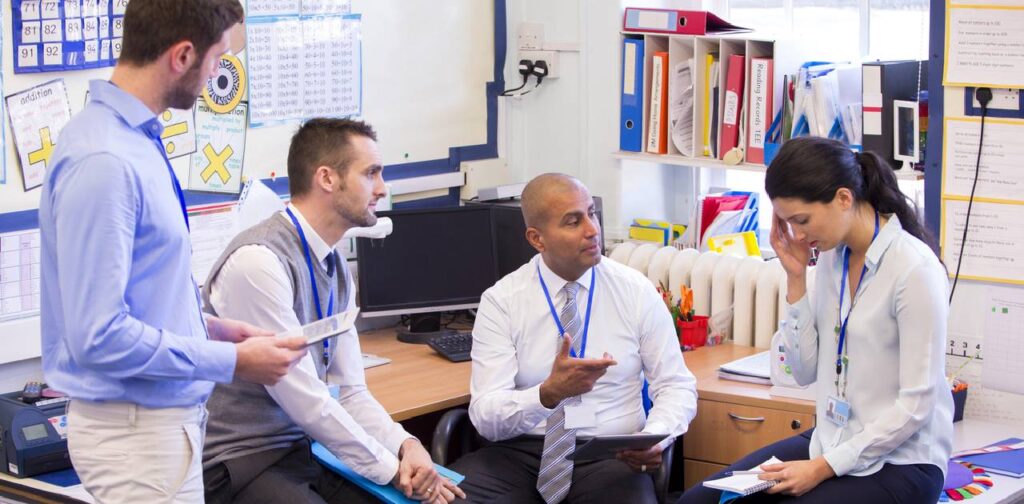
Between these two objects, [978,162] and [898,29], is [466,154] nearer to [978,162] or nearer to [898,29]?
[898,29]

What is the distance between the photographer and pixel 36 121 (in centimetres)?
325

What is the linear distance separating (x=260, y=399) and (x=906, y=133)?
210 centimetres

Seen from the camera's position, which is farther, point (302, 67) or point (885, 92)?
point (302, 67)

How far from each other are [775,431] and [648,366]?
423mm

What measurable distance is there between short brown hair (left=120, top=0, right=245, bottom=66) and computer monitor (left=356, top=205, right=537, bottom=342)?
6.34 feet

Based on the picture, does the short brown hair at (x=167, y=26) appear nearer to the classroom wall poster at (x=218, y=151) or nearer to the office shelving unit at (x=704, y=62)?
the classroom wall poster at (x=218, y=151)

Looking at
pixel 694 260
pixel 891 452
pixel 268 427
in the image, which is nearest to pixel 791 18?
pixel 694 260

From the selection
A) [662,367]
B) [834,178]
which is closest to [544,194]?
[662,367]

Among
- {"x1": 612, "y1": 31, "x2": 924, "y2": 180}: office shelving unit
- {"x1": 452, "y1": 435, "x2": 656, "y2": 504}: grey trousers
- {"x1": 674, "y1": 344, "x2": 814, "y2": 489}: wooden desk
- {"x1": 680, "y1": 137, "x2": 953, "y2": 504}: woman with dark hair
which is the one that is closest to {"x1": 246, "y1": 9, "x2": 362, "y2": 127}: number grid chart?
{"x1": 612, "y1": 31, "x2": 924, "y2": 180}: office shelving unit

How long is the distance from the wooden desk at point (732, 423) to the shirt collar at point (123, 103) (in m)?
1.89

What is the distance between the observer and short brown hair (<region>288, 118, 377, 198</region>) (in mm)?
2848

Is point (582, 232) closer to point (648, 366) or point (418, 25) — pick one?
point (648, 366)

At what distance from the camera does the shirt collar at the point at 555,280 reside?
3.26 m

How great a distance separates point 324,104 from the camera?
4070 millimetres
